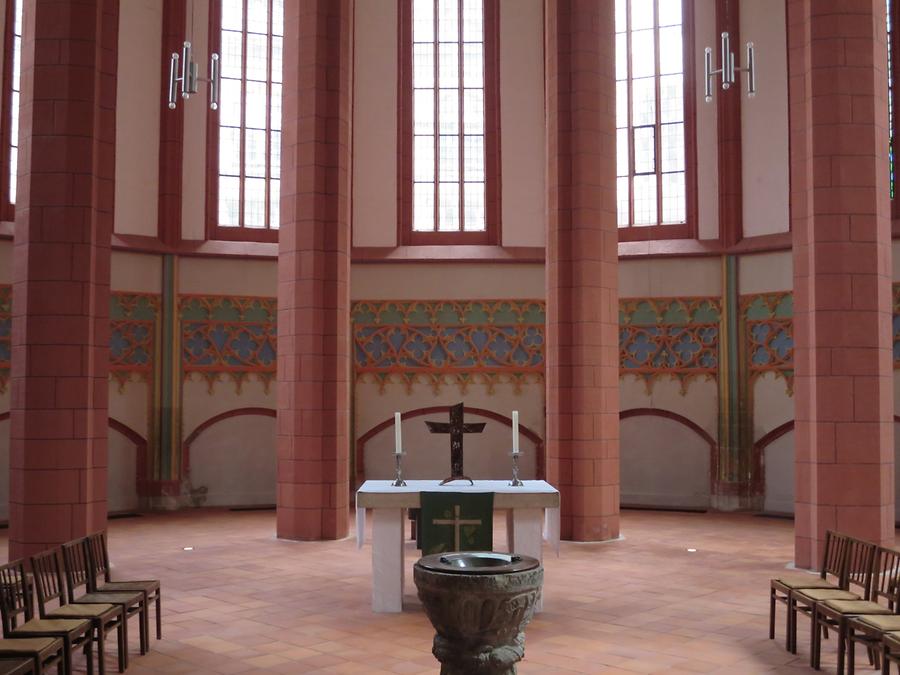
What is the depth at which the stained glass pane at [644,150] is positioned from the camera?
16.6 meters

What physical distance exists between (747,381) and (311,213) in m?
7.79

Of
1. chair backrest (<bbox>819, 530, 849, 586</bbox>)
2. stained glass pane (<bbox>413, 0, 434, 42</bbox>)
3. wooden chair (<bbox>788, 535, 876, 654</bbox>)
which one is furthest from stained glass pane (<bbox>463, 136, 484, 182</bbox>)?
wooden chair (<bbox>788, 535, 876, 654</bbox>)

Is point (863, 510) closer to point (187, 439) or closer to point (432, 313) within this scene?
point (432, 313)

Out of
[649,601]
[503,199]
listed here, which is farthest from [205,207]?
[649,601]

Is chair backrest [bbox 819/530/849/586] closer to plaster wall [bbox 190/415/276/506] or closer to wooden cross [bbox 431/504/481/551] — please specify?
wooden cross [bbox 431/504/481/551]

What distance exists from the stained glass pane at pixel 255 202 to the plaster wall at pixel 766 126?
8169mm

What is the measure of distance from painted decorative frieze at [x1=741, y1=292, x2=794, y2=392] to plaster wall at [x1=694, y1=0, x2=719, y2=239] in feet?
4.75

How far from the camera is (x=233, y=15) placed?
53.8ft

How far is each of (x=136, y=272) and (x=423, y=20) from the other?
22.0 ft

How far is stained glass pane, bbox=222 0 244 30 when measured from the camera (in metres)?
16.3

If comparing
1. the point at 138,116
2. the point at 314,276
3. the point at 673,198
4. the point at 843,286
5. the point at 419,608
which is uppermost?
the point at 138,116

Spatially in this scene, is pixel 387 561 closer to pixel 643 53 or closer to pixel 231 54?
pixel 231 54

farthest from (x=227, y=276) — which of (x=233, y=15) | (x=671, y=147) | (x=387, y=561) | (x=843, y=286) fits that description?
(x=843, y=286)

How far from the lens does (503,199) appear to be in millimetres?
16656
